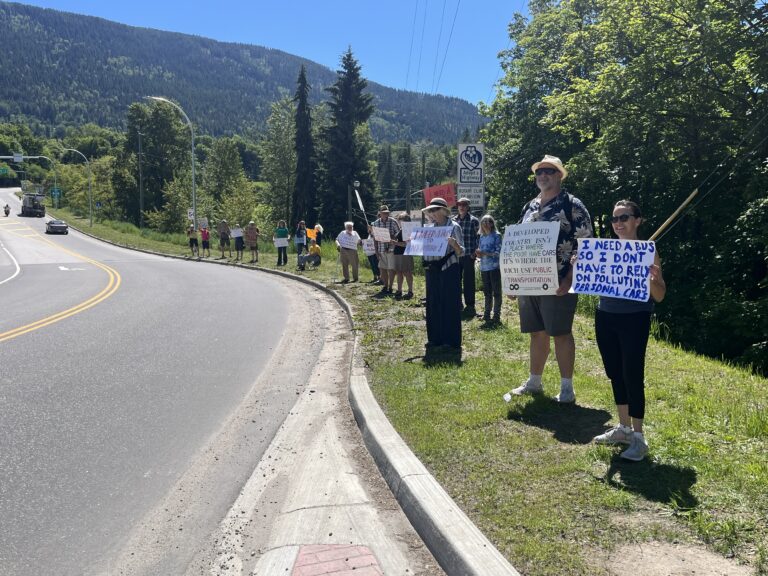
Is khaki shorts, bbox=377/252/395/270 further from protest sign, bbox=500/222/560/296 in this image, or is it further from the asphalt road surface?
protest sign, bbox=500/222/560/296

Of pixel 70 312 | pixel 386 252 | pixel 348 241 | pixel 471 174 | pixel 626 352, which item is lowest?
pixel 70 312

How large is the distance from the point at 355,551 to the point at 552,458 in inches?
61.0

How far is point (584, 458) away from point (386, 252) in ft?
32.4

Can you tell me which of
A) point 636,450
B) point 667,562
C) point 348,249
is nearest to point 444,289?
point 636,450

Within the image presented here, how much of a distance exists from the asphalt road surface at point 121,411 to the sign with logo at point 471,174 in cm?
368

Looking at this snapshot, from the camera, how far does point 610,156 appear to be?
1881cm

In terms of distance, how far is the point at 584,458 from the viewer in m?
4.05

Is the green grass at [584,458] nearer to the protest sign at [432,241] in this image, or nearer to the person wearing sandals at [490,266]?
the protest sign at [432,241]

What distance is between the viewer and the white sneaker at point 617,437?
4.21 meters

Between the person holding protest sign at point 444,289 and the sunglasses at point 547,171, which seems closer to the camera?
the sunglasses at point 547,171

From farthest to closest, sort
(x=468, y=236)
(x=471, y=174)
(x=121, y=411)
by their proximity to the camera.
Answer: (x=471, y=174) < (x=468, y=236) < (x=121, y=411)

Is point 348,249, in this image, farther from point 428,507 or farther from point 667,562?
point 667,562

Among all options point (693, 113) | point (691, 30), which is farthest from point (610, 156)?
point (691, 30)

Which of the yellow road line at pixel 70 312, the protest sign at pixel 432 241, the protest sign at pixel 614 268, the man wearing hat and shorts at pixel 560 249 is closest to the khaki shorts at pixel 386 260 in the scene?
the protest sign at pixel 432 241
